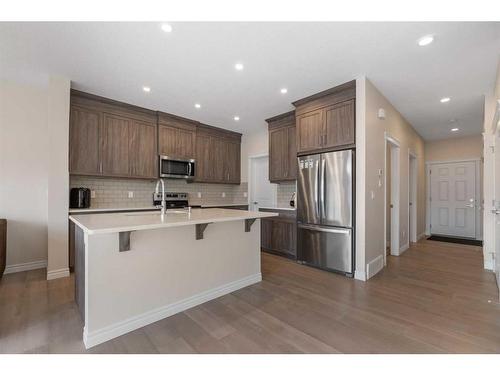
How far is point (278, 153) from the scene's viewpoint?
4574 mm

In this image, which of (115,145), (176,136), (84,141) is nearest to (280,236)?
(176,136)

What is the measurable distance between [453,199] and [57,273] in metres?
8.26

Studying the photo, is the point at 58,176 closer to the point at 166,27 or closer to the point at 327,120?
the point at 166,27

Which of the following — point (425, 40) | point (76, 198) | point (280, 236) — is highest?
point (425, 40)

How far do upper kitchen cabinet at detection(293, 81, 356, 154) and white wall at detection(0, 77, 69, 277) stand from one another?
333 cm

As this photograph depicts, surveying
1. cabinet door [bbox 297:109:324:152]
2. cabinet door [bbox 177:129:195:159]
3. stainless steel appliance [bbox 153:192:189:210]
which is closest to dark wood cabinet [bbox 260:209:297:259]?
cabinet door [bbox 297:109:324:152]

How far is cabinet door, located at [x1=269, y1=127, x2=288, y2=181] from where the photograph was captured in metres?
4.46

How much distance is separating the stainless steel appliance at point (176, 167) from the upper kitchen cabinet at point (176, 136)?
0.10m

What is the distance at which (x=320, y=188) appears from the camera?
3357 millimetres

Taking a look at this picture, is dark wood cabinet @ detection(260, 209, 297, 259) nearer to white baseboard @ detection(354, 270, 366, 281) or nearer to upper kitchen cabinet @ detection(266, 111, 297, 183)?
upper kitchen cabinet @ detection(266, 111, 297, 183)

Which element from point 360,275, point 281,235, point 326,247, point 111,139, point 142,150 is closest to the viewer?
point 360,275

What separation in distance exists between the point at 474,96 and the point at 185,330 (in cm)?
490
